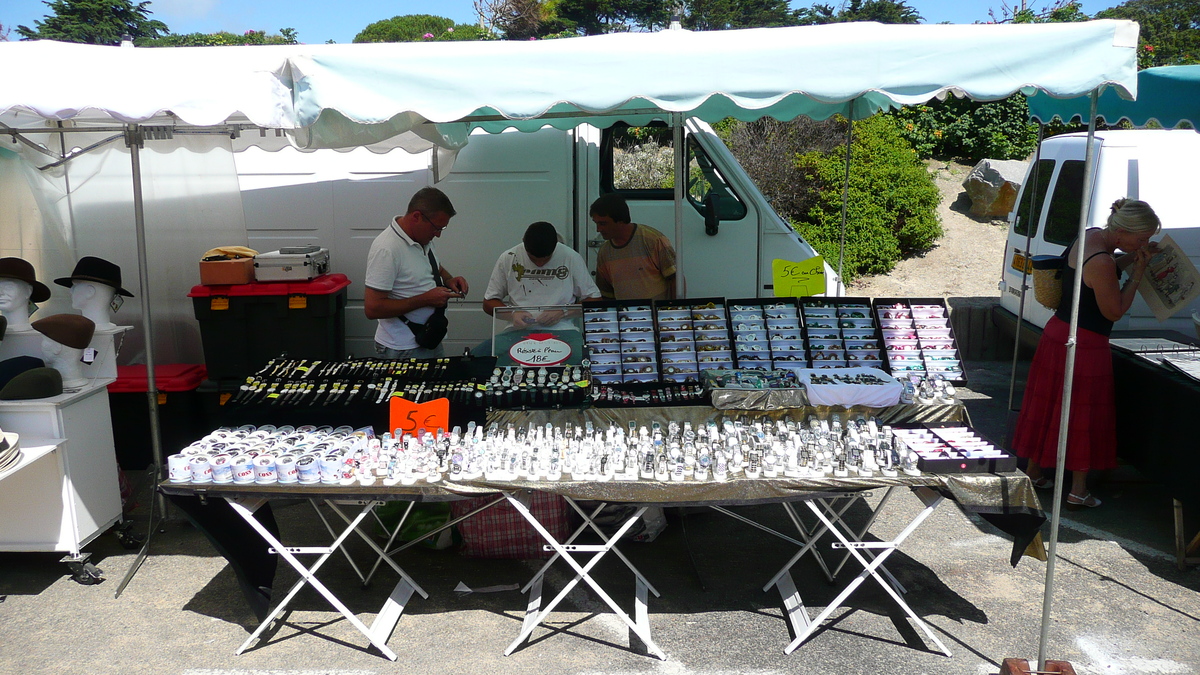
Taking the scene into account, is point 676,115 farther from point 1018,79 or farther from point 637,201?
point 1018,79

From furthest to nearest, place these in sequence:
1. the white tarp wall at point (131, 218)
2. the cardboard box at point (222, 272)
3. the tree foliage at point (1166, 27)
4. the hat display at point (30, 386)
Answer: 1. the tree foliage at point (1166, 27)
2. the cardboard box at point (222, 272)
3. the white tarp wall at point (131, 218)
4. the hat display at point (30, 386)

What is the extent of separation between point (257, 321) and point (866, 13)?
3091cm

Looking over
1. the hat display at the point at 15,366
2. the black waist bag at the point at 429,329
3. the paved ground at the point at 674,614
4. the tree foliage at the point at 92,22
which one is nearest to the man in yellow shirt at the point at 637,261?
the black waist bag at the point at 429,329

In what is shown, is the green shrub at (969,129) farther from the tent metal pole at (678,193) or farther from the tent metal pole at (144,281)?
the tent metal pole at (144,281)

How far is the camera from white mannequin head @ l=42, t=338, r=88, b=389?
3895 millimetres

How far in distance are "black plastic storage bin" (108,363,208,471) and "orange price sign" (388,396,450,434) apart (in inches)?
101

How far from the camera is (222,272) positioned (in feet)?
18.0

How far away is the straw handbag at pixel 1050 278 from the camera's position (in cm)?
441

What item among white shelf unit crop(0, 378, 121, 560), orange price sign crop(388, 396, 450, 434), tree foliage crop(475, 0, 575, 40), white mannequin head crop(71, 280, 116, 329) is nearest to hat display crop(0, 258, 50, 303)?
white mannequin head crop(71, 280, 116, 329)

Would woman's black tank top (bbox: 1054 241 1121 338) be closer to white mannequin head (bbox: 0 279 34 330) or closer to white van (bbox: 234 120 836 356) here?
white van (bbox: 234 120 836 356)

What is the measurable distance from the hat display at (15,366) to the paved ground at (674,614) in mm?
996

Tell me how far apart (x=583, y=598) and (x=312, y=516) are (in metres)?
1.86

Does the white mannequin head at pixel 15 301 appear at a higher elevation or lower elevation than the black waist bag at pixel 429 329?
higher

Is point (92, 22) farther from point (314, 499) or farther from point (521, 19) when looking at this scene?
point (314, 499)
